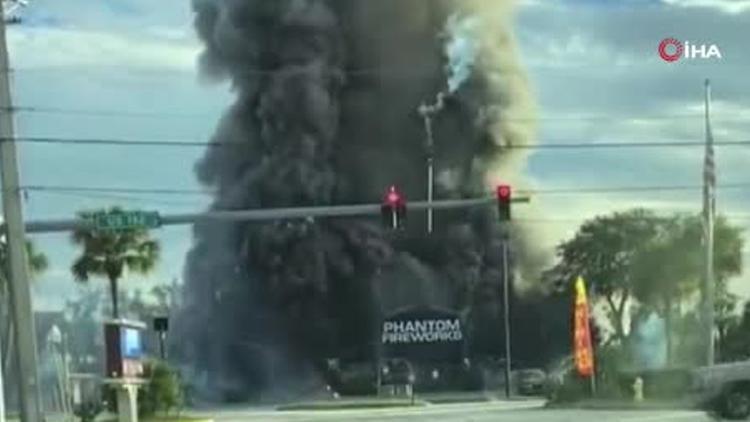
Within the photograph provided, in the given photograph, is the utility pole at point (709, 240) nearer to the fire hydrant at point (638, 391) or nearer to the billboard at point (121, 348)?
the fire hydrant at point (638, 391)

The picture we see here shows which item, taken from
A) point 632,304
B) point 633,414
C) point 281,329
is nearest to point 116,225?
point 633,414

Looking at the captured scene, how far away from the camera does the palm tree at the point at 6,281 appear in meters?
38.9

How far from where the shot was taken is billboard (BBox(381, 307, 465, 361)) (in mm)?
82625

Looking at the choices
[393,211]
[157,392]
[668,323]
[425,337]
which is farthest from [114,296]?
[393,211]

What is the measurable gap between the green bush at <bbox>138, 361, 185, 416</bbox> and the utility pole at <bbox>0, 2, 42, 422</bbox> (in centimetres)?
1257

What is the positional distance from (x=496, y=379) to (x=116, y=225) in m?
51.1

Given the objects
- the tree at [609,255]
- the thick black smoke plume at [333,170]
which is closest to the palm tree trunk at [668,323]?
the tree at [609,255]

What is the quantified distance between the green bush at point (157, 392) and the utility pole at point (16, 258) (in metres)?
12.6

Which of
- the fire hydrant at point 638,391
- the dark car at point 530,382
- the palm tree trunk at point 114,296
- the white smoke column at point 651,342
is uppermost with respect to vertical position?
the palm tree trunk at point 114,296

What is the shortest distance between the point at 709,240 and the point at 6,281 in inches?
1293

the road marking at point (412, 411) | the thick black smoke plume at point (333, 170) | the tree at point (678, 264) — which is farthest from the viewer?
the thick black smoke plume at point (333, 170)

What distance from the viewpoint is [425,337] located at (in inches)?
3280

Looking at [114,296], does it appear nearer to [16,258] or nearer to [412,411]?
[412,411]

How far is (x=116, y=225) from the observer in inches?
1262
